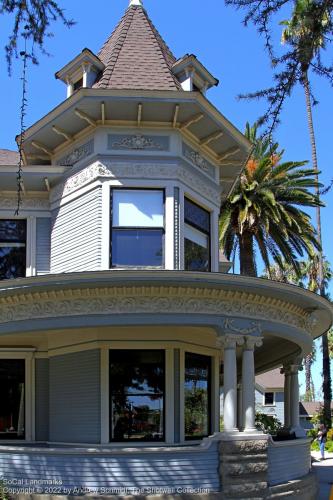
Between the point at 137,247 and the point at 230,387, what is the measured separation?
11.5ft

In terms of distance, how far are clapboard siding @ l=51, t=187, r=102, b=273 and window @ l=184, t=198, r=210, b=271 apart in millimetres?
1965

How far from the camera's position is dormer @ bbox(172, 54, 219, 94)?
15.7m

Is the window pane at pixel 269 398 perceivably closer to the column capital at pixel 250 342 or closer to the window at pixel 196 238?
the window at pixel 196 238

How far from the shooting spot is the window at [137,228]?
14.1 metres

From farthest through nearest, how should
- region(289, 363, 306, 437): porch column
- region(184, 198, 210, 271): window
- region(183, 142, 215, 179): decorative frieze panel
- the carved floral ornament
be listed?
Result: region(289, 363, 306, 437): porch column < region(183, 142, 215, 179): decorative frieze panel < region(184, 198, 210, 271): window < the carved floral ornament

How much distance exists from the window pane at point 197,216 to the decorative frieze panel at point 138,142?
132 cm

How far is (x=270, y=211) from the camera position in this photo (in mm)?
26828

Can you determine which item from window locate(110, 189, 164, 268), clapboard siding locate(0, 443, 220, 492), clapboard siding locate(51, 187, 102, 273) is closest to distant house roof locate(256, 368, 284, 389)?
clapboard siding locate(51, 187, 102, 273)

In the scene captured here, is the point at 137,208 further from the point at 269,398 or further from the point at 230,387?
the point at 269,398

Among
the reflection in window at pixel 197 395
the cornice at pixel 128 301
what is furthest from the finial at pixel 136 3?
the reflection in window at pixel 197 395

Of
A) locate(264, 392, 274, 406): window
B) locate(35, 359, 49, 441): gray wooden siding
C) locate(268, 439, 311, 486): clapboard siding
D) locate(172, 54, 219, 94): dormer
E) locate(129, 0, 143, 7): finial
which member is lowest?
locate(264, 392, 274, 406): window

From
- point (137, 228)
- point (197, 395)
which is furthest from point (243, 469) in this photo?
point (137, 228)

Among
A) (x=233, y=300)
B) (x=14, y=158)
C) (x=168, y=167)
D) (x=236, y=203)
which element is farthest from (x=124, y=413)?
(x=236, y=203)

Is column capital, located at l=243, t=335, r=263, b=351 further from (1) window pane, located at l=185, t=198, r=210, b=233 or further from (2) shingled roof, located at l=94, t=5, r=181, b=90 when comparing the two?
(2) shingled roof, located at l=94, t=5, r=181, b=90
